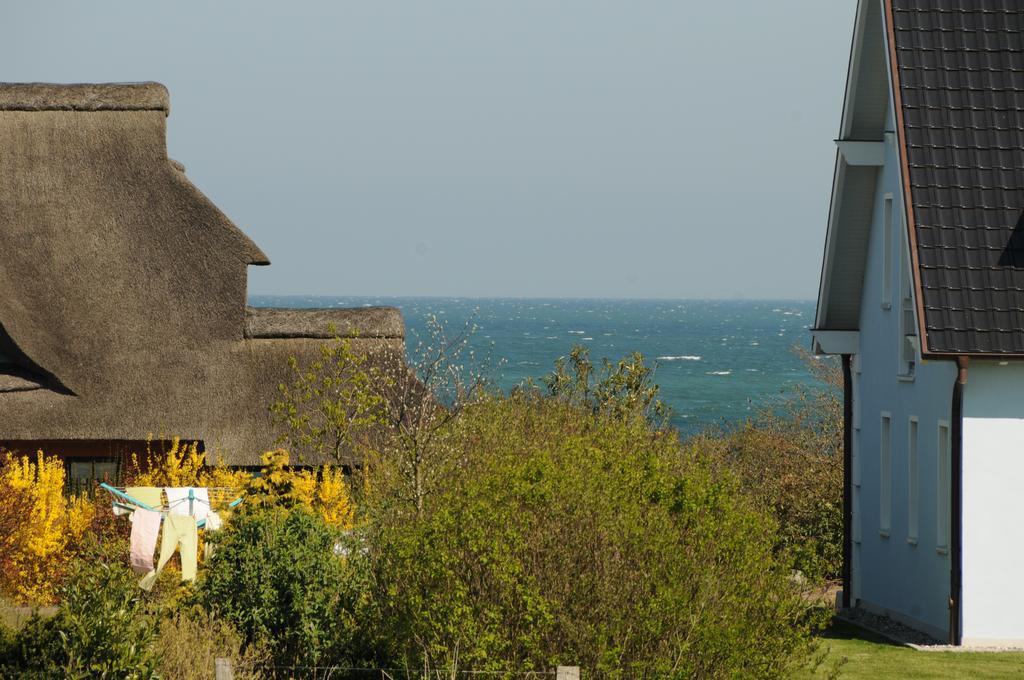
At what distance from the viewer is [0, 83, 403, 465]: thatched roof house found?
21172 mm

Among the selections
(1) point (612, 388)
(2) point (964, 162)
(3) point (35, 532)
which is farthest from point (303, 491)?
(2) point (964, 162)

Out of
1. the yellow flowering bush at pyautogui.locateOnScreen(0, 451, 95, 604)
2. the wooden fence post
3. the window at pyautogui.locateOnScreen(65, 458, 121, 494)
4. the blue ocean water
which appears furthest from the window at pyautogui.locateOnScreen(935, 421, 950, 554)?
the blue ocean water

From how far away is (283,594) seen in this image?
→ 11586 millimetres

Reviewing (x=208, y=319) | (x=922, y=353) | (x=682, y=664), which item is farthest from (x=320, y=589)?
(x=208, y=319)

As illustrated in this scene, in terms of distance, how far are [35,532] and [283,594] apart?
243 inches

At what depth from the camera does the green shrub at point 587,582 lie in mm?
9672

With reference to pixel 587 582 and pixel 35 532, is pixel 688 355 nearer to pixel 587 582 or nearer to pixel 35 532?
pixel 35 532

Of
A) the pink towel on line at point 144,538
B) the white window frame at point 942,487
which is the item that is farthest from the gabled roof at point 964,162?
the pink towel on line at point 144,538

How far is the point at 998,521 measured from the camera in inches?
608

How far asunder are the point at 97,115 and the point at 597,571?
15.7 metres

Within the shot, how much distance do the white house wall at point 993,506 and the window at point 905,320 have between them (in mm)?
2074

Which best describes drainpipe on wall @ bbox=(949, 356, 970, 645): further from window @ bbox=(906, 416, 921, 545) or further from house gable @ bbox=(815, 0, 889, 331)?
house gable @ bbox=(815, 0, 889, 331)

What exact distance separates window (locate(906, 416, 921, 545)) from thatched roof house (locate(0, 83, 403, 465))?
303 inches

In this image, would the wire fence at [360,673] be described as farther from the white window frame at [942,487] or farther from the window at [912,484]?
the window at [912,484]
